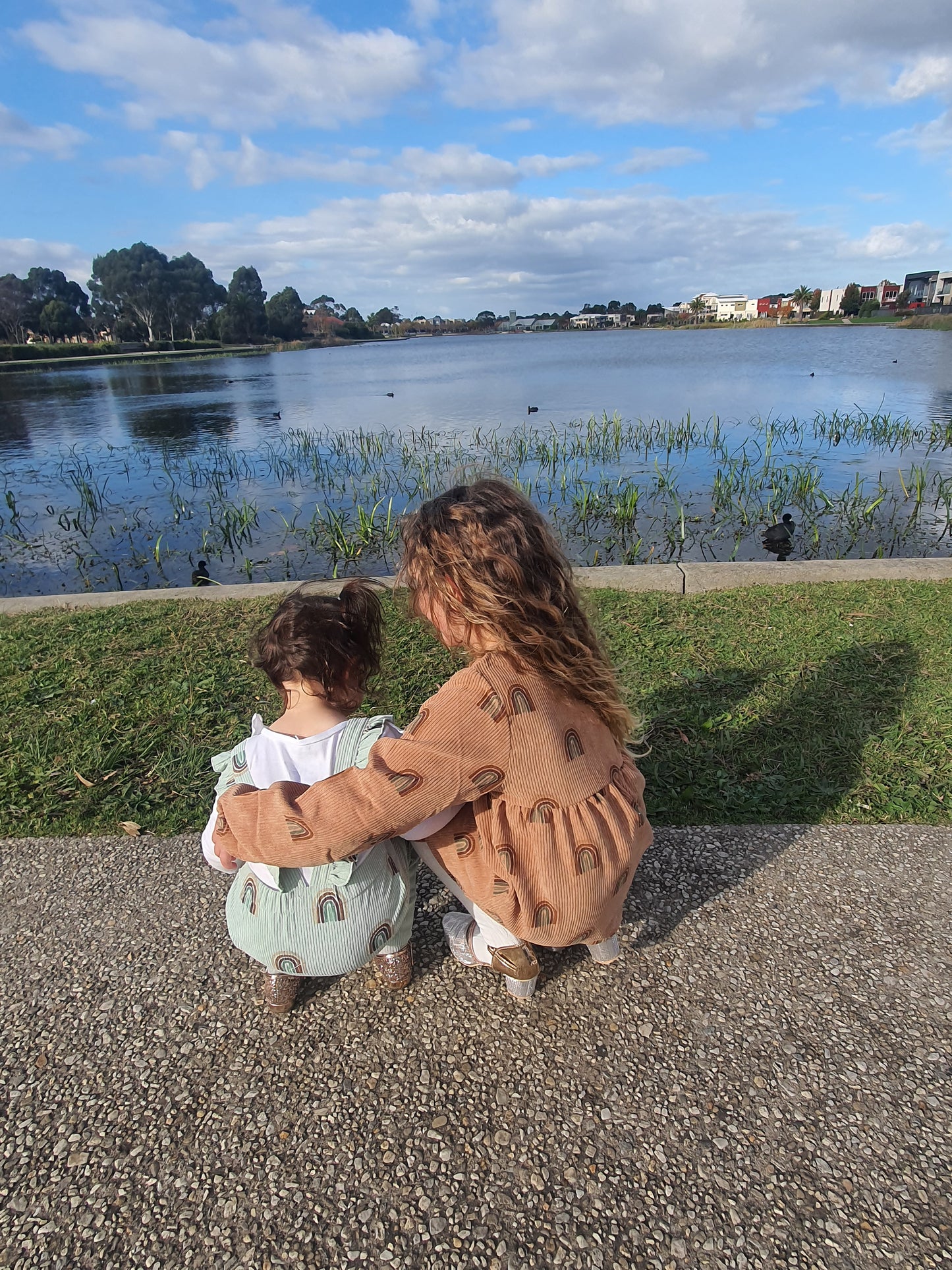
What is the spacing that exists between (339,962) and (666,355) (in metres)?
39.7

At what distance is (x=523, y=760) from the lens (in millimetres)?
1621

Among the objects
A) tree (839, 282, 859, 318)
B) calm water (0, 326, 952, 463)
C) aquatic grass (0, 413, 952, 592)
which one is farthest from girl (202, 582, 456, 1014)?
tree (839, 282, 859, 318)

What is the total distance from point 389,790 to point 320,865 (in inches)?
12.7

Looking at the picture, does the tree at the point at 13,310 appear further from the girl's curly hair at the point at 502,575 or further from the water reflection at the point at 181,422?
the girl's curly hair at the point at 502,575

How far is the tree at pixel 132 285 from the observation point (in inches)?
3428

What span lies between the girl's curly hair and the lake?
35 centimetres

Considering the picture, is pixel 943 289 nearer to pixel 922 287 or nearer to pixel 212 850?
pixel 922 287

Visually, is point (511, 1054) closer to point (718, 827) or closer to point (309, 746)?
point (309, 746)

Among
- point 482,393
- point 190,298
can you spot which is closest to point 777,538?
point 482,393

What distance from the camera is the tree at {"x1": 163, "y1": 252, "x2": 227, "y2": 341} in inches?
3455

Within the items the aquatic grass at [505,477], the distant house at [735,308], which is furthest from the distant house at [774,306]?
the aquatic grass at [505,477]

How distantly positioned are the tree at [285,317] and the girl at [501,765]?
101180mm

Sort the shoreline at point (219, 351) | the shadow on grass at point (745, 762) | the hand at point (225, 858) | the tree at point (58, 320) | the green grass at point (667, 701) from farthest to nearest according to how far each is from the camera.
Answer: the tree at point (58, 320)
the shoreline at point (219, 351)
the green grass at point (667, 701)
the shadow on grass at point (745, 762)
the hand at point (225, 858)

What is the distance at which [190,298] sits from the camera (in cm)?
8881
